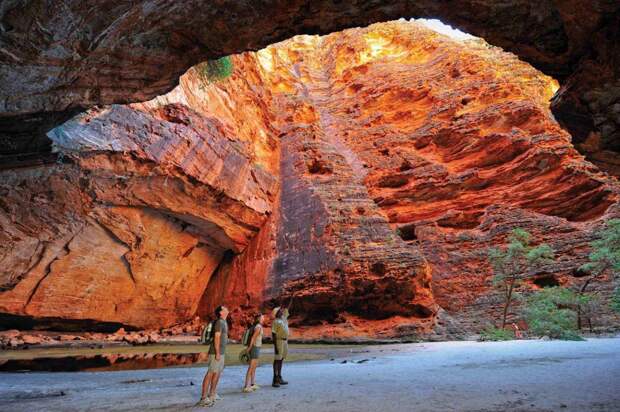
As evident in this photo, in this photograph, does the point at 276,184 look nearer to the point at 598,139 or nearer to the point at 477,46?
the point at 598,139

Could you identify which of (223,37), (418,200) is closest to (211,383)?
(223,37)

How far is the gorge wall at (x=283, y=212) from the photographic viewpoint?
44.8 ft

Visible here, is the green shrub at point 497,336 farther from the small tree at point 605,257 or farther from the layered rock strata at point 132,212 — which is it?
the layered rock strata at point 132,212

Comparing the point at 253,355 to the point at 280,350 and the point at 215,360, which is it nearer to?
the point at 280,350

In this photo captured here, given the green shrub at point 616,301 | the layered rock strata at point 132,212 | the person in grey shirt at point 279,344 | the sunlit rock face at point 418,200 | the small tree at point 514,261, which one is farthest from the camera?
the small tree at point 514,261

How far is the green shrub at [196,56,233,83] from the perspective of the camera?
13.4 m

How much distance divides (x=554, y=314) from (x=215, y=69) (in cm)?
1641

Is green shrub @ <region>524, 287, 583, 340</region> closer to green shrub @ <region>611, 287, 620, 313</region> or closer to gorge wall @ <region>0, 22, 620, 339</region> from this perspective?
green shrub @ <region>611, 287, 620, 313</region>

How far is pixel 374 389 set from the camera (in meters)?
4.62

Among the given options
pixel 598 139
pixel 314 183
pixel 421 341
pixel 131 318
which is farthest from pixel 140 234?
pixel 598 139

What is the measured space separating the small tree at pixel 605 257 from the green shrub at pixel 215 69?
15.9m

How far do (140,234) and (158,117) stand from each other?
17.7 feet

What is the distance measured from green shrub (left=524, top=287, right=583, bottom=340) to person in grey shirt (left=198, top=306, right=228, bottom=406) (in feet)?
40.1

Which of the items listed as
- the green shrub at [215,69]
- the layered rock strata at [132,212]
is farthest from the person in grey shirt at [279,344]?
the layered rock strata at [132,212]
